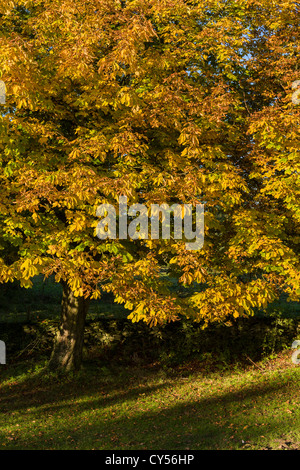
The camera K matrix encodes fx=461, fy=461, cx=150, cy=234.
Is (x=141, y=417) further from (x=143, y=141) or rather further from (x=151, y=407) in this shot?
(x=143, y=141)

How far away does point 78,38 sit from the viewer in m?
7.64

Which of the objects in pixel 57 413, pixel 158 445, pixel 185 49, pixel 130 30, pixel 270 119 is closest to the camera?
pixel 130 30

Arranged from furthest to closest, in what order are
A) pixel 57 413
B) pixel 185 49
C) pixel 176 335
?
pixel 176 335 → pixel 57 413 → pixel 185 49

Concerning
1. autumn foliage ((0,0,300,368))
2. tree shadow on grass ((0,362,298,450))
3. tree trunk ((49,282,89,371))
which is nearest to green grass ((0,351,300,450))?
tree shadow on grass ((0,362,298,450))

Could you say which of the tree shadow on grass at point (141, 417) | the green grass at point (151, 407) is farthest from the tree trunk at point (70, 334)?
the tree shadow on grass at point (141, 417)

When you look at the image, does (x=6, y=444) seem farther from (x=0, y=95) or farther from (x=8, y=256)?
(x=0, y=95)

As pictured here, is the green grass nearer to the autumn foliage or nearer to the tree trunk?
the tree trunk

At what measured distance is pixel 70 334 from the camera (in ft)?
40.2

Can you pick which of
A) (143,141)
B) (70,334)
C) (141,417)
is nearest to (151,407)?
(141,417)

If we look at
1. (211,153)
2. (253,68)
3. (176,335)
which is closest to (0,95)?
(211,153)

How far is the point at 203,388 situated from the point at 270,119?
22.9 feet

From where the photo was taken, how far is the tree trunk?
12102 millimetres

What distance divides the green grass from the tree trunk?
377mm

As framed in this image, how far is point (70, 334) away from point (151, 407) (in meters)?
3.04
